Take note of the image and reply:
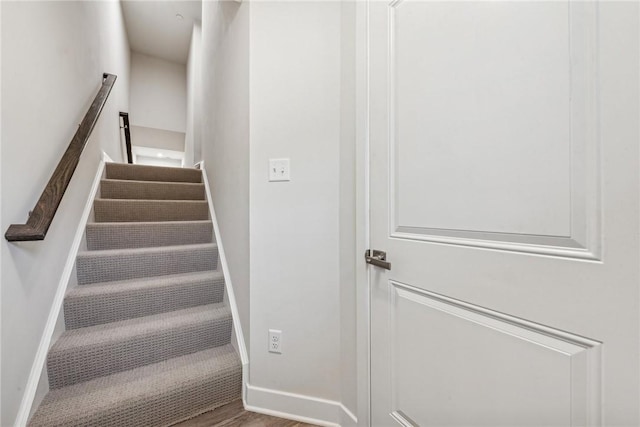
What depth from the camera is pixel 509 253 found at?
2.18 ft

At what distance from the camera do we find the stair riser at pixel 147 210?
211 centimetres

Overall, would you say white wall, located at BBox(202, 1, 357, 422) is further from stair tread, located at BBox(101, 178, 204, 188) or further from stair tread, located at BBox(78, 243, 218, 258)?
stair tread, located at BBox(101, 178, 204, 188)

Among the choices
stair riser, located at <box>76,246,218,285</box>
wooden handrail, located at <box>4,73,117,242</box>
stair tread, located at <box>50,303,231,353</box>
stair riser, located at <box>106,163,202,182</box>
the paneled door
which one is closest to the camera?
the paneled door

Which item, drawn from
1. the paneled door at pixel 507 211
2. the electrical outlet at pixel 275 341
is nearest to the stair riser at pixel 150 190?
the electrical outlet at pixel 275 341

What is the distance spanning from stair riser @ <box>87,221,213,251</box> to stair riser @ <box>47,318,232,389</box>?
85cm

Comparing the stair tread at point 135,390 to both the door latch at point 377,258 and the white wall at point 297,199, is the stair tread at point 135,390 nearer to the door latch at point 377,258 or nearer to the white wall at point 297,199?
the white wall at point 297,199

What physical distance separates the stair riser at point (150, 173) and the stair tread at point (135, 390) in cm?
199

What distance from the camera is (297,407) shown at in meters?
1.30

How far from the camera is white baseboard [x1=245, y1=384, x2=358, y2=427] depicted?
1255 millimetres

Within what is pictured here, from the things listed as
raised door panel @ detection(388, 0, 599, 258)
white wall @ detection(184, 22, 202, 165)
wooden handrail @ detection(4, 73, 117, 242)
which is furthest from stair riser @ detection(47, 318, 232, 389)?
white wall @ detection(184, 22, 202, 165)

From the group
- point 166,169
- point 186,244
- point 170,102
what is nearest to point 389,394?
point 186,244

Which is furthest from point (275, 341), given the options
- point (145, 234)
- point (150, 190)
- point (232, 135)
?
point (150, 190)

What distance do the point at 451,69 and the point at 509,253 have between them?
22.2 inches

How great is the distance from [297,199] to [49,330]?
1350 millimetres
